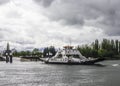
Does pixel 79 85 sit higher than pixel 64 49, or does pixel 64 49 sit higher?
pixel 64 49

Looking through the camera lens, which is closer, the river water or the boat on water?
the river water

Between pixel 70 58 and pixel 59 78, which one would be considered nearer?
pixel 59 78

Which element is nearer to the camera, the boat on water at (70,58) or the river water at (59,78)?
the river water at (59,78)

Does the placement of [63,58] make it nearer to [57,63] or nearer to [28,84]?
[57,63]

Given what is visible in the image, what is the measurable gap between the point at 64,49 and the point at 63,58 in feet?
25.0

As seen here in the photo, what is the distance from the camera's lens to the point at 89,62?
17525 centimetres

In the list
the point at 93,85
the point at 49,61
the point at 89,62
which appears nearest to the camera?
the point at 93,85

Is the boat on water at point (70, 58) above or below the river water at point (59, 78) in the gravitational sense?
above

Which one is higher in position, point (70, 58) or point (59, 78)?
point (70, 58)

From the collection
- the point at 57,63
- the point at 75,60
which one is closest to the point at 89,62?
the point at 75,60

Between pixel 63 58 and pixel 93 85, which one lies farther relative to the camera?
pixel 63 58

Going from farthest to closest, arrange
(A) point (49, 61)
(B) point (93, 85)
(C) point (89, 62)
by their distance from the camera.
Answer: (A) point (49, 61)
(C) point (89, 62)
(B) point (93, 85)

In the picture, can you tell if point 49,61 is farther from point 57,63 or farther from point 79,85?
point 79,85

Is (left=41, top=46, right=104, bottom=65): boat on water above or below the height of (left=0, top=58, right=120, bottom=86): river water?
above
